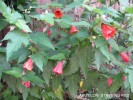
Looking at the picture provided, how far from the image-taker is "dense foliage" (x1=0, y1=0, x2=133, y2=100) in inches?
43.6

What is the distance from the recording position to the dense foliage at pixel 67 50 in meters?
1.11

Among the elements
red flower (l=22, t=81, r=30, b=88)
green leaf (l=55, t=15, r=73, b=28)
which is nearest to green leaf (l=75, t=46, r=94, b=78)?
green leaf (l=55, t=15, r=73, b=28)

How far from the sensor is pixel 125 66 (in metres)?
1.27

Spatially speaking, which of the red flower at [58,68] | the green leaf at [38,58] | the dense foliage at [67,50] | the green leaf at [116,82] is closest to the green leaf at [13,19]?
the dense foliage at [67,50]

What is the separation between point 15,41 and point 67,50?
14.5 inches

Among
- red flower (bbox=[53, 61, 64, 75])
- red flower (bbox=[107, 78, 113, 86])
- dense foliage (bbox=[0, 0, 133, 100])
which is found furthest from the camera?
red flower (bbox=[107, 78, 113, 86])

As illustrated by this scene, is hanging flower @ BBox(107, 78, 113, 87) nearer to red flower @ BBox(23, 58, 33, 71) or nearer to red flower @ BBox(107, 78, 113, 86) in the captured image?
red flower @ BBox(107, 78, 113, 86)

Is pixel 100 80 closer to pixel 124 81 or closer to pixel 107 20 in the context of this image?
pixel 124 81

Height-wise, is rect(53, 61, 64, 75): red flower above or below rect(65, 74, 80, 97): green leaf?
above

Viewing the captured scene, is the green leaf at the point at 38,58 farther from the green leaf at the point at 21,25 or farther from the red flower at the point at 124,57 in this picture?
the red flower at the point at 124,57

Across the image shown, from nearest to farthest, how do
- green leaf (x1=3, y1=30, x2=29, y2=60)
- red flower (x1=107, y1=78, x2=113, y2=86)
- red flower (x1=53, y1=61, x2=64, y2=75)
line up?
green leaf (x1=3, y1=30, x2=29, y2=60)
red flower (x1=53, y1=61, x2=64, y2=75)
red flower (x1=107, y1=78, x2=113, y2=86)

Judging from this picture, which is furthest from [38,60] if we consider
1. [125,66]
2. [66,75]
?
[125,66]

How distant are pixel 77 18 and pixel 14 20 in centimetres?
52

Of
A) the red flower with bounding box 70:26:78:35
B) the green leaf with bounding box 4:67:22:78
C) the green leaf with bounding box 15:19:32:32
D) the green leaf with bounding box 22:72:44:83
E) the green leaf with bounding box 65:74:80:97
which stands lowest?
the green leaf with bounding box 65:74:80:97
